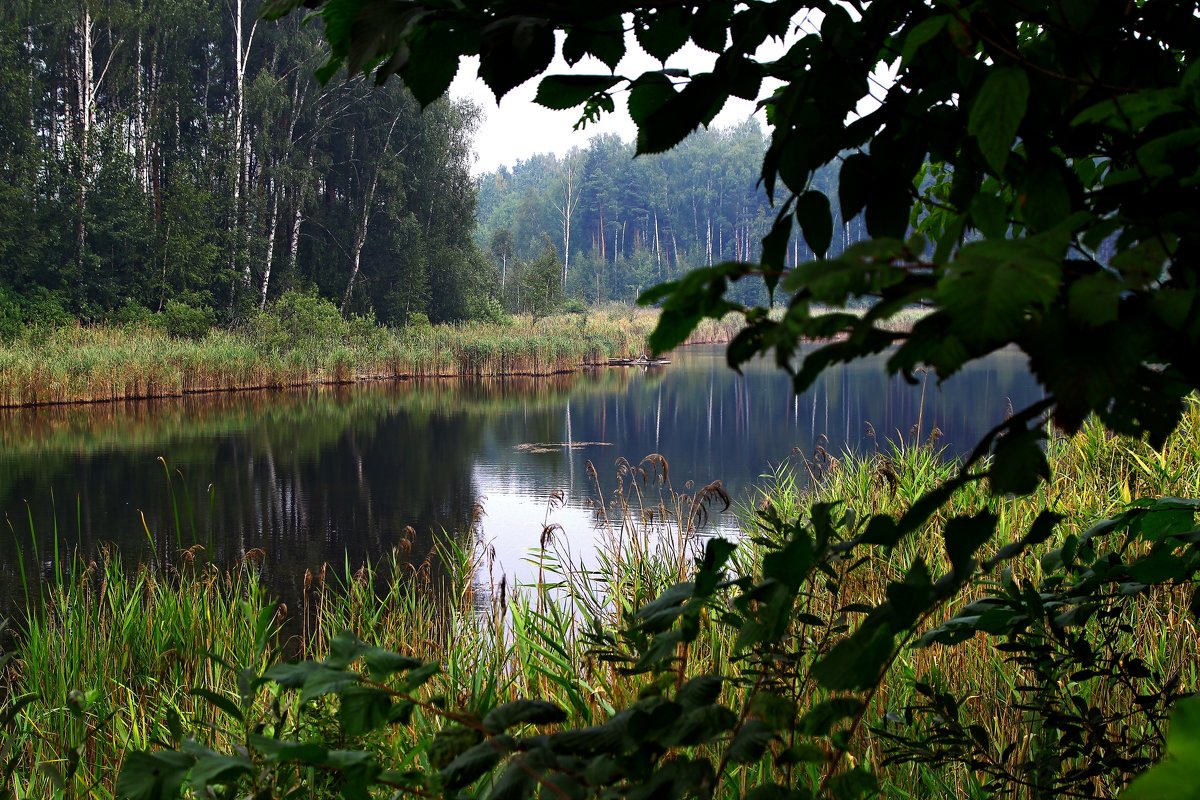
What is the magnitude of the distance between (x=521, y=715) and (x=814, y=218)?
1.82ft

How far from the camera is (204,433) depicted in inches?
566

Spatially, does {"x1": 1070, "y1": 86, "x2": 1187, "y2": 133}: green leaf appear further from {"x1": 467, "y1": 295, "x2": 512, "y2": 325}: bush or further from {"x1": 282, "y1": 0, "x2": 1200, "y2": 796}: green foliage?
{"x1": 467, "y1": 295, "x2": 512, "y2": 325}: bush

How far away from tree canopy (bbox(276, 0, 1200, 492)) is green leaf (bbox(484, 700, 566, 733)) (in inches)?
13.7

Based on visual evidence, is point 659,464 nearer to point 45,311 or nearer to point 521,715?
point 521,715

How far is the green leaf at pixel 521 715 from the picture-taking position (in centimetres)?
83

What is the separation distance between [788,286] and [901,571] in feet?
11.8

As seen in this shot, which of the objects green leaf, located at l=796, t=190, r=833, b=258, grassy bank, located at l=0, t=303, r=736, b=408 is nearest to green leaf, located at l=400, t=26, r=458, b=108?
green leaf, located at l=796, t=190, r=833, b=258

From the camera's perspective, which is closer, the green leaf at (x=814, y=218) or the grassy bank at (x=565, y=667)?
the green leaf at (x=814, y=218)

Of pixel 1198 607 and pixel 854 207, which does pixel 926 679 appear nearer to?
pixel 1198 607

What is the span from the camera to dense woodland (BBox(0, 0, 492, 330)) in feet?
84.9

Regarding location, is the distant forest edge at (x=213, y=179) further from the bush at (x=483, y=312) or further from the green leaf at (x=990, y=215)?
the green leaf at (x=990, y=215)

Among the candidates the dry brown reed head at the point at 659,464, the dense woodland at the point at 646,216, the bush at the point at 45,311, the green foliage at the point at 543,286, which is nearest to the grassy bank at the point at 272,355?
the bush at the point at 45,311

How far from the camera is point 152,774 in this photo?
87 cm

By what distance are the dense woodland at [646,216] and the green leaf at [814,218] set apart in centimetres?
6847
